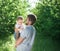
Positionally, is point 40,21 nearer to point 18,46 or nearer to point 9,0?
point 9,0

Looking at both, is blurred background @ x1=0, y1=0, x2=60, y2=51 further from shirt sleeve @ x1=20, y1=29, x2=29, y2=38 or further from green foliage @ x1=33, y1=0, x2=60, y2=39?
shirt sleeve @ x1=20, y1=29, x2=29, y2=38

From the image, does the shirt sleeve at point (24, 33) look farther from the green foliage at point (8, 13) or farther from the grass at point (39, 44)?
the green foliage at point (8, 13)

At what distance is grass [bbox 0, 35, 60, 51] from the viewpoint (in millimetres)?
15125

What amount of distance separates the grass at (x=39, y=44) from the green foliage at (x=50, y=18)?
0.38 metres

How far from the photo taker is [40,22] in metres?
18.0

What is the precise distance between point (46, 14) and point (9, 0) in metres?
2.59

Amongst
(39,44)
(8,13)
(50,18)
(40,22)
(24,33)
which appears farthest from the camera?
(40,22)

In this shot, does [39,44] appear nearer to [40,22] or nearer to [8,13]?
[40,22]

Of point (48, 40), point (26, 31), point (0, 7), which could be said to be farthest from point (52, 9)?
point (26, 31)

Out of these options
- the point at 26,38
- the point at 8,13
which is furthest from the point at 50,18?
the point at 26,38

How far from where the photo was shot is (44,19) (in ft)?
56.3

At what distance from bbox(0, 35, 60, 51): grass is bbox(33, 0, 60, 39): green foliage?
1.25ft

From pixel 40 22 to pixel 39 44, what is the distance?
1.79 meters

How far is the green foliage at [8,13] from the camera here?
17016 millimetres
